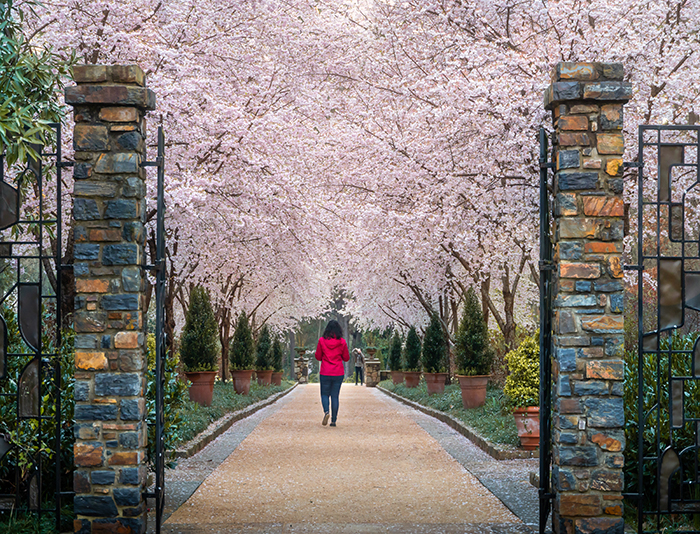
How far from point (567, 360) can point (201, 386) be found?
10.2 meters

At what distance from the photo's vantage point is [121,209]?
550 centimetres

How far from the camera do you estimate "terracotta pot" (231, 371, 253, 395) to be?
1905cm

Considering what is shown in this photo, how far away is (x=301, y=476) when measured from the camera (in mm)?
8180

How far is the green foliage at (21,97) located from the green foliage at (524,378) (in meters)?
6.18

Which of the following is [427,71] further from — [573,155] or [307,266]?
[573,155]

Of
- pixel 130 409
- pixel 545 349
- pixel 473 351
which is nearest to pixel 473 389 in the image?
pixel 473 351

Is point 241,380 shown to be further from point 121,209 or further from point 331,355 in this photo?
point 121,209

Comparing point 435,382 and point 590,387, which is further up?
point 590,387

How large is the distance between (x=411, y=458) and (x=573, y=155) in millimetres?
5232

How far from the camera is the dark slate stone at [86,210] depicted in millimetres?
5500

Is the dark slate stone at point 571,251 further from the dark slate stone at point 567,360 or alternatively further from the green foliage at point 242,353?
the green foliage at point 242,353

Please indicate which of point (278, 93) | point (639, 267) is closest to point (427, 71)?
point (278, 93)

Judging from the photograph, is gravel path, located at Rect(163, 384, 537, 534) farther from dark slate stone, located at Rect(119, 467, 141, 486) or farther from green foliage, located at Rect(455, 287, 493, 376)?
green foliage, located at Rect(455, 287, 493, 376)

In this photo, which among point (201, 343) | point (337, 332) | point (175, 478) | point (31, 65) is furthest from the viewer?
point (201, 343)
